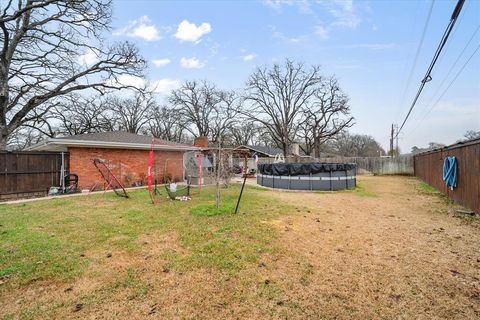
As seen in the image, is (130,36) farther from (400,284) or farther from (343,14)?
(400,284)

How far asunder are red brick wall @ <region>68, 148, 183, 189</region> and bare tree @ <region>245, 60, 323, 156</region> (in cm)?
1912

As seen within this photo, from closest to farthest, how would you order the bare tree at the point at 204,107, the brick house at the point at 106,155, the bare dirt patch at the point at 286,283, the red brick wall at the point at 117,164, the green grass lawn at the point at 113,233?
the bare dirt patch at the point at 286,283
the green grass lawn at the point at 113,233
the brick house at the point at 106,155
the red brick wall at the point at 117,164
the bare tree at the point at 204,107

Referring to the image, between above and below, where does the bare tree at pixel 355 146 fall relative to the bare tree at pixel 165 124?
below

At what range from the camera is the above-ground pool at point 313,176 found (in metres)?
11.8

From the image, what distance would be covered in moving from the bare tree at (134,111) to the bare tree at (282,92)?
1449 cm

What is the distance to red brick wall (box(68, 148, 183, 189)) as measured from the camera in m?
11.4

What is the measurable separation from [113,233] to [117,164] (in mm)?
8599

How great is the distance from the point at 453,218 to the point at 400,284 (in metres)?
4.71

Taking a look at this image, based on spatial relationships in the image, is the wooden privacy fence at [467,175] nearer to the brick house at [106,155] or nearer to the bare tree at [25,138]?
the brick house at [106,155]

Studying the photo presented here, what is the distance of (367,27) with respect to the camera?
10570 mm

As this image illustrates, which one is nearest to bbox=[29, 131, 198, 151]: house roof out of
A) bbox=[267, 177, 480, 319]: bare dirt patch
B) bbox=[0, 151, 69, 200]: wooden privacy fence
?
bbox=[0, 151, 69, 200]: wooden privacy fence

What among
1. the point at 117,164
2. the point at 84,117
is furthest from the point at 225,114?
the point at 117,164

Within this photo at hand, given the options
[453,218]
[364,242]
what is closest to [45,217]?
[364,242]

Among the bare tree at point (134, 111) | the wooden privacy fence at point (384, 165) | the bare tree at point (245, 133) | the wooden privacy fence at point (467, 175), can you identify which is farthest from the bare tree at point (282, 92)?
the wooden privacy fence at point (467, 175)
